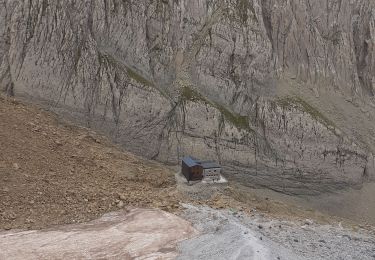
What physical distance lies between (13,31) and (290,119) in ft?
68.6

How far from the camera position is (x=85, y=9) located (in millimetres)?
33625

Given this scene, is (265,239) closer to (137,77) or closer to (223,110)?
(223,110)

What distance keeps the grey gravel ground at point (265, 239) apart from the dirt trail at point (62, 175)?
291cm

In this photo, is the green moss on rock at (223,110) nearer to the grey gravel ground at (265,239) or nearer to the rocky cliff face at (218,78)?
the rocky cliff face at (218,78)

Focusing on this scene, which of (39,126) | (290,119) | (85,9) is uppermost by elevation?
(85,9)

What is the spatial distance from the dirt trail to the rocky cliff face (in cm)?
238

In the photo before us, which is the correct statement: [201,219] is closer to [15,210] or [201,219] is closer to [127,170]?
[127,170]

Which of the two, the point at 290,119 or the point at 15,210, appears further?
the point at 290,119

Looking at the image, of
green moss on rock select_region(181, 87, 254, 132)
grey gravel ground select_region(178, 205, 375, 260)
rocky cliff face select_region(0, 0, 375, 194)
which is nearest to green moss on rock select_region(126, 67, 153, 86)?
rocky cliff face select_region(0, 0, 375, 194)

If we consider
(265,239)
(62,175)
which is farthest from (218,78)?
(265,239)

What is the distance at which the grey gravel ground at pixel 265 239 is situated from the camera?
835 inches

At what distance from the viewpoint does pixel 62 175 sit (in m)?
27.0

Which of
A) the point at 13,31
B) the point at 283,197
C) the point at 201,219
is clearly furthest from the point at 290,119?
the point at 13,31

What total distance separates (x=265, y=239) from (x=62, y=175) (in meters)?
11.6
